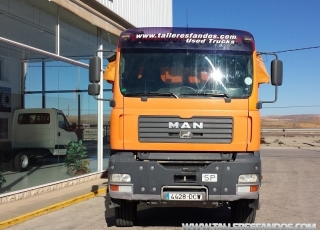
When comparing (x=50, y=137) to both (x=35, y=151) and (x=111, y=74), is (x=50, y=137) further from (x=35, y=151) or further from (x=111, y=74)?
(x=111, y=74)

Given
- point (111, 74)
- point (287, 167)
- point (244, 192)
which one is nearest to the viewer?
point (244, 192)

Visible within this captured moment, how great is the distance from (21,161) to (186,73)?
509 centimetres

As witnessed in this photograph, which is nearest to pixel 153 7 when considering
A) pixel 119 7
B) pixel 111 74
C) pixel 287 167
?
pixel 119 7

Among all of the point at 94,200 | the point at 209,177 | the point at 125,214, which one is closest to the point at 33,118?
the point at 94,200

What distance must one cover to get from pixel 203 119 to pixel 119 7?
8700 mm

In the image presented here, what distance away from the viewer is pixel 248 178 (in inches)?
255

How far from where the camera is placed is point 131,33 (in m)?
7.16

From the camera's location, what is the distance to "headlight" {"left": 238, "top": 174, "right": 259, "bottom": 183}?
21.2 feet

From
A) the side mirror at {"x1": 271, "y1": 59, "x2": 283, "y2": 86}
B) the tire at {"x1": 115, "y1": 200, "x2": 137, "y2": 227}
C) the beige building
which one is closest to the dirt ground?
the beige building

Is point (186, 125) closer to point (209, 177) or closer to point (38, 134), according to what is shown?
point (209, 177)

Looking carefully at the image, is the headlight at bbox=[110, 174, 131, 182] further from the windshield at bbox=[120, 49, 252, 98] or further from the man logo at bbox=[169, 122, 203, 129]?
the windshield at bbox=[120, 49, 252, 98]

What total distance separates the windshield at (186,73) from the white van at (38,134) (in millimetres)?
4242

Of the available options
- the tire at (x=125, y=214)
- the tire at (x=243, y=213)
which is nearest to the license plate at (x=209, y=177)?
the tire at (x=243, y=213)

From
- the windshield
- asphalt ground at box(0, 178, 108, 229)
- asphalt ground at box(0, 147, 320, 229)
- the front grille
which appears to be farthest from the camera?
asphalt ground at box(0, 147, 320, 229)
